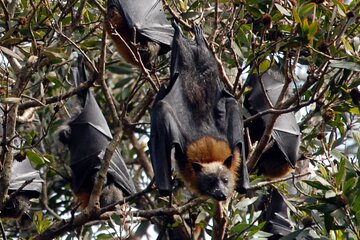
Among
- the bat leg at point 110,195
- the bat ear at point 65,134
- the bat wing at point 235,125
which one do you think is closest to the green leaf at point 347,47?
the bat wing at point 235,125

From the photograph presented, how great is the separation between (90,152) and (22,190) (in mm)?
1011

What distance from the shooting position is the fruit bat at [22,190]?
336 inches

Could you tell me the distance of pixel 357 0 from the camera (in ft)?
19.6

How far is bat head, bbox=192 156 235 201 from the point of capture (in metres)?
6.00

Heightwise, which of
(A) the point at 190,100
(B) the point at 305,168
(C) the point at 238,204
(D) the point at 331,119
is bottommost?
(B) the point at 305,168

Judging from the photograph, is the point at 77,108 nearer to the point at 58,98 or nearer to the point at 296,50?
the point at 58,98

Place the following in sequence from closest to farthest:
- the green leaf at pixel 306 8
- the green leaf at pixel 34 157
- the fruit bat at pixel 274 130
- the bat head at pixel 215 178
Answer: the green leaf at pixel 306 8, the bat head at pixel 215 178, the green leaf at pixel 34 157, the fruit bat at pixel 274 130

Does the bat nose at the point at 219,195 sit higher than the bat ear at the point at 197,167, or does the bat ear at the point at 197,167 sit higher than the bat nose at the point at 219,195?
the bat ear at the point at 197,167

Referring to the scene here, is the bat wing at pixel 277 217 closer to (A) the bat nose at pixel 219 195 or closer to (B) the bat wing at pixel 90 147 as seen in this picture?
(B) the bat wing at pixel 90 147

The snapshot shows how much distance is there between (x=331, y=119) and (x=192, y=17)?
1.40 m

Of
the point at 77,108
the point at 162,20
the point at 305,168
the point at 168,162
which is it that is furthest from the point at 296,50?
the point at 77,108

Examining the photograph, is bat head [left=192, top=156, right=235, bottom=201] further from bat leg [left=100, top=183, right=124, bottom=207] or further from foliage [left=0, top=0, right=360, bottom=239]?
bat leg [left=100, top=183, right=124, bottom=207]

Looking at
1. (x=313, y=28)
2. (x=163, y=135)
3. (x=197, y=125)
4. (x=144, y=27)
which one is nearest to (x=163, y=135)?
(x=163, y=135)

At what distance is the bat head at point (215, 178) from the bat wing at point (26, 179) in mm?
2802
